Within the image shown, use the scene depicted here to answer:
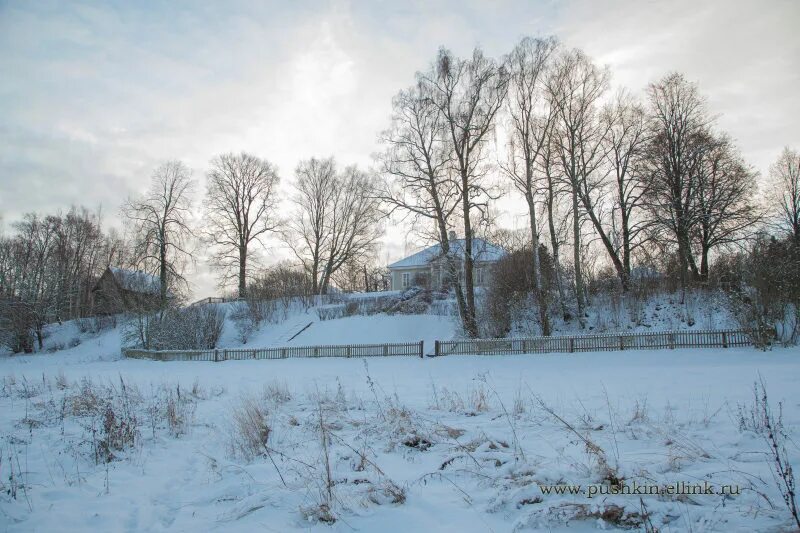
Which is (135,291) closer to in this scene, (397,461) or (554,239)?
(554,239)

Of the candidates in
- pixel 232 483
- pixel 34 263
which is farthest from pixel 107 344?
pixel 232 483

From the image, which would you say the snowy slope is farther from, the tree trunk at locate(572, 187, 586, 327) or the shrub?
the tree trunk at locate(572, 187, 586, 327)

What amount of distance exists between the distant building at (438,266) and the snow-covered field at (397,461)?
1395 centimetres

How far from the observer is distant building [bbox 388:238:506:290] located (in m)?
23.4

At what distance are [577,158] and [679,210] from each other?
674 centimetres

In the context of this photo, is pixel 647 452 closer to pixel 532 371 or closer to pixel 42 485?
pixel 42 485

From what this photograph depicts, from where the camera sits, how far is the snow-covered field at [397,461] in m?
3.54

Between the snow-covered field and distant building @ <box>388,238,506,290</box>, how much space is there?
45.8ft

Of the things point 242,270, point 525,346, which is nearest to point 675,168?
point 525,346

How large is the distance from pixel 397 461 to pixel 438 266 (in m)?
20.6

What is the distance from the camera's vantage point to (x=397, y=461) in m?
5.03

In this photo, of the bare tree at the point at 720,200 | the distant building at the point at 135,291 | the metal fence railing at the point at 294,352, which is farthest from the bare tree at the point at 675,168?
the distant building at the point at 135,291

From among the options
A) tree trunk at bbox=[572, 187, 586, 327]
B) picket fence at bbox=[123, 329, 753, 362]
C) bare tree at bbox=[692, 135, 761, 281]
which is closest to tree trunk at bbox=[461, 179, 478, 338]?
picket fence at bbox=[123, 329, 753, 362]

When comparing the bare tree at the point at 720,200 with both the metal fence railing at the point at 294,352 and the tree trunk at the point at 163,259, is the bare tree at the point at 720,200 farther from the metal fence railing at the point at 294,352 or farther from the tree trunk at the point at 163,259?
the tree trunk at the point at 163,259
